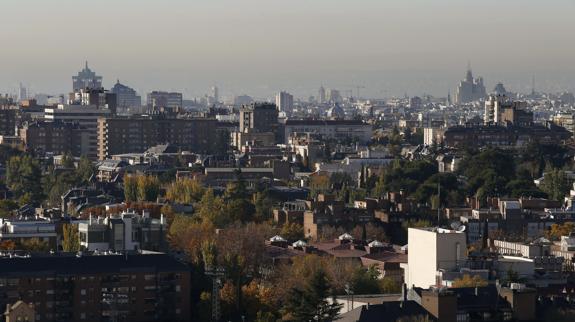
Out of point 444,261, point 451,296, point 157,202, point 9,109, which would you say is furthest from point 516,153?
point 451,296

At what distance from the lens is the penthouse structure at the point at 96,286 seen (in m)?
40.5

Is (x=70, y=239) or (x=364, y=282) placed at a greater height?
(x=70, y=239)

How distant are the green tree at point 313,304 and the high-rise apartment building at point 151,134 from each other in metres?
70.5

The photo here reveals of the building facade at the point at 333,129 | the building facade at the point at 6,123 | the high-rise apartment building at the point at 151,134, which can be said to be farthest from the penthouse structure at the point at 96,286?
the building facade at the point at 333,129

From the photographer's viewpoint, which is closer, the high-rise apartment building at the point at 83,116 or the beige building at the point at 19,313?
the beige building at the point at 19,313

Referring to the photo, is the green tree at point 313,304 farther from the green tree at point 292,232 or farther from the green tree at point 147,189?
the green tree at point 147,189

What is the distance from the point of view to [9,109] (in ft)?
410

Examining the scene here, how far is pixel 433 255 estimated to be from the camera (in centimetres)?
4312

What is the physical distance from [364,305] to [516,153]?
184 ft

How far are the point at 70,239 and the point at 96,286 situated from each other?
8.48m

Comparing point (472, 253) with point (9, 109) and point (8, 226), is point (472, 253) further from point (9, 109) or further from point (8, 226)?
point (9, 109)

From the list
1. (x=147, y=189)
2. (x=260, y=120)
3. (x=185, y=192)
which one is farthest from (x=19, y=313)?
(x=260, y=120)

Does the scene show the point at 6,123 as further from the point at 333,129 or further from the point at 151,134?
the point at 333,129

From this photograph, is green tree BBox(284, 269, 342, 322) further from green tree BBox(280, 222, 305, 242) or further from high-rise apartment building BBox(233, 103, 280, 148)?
high-rise apartment building BBox(233, 103, 280, 148)
